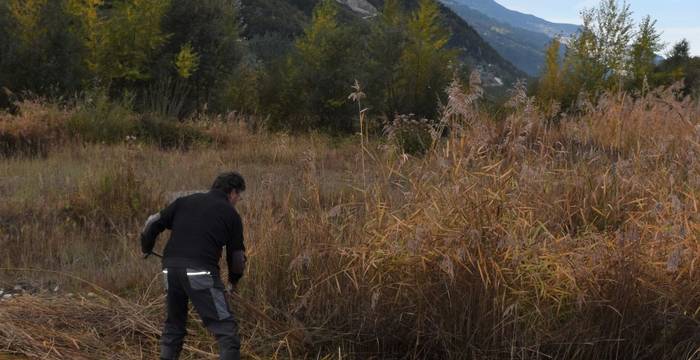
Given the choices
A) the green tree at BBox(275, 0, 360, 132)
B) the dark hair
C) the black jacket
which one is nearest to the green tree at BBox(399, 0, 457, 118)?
the green tree at BBox(275, 0, 360, 132)

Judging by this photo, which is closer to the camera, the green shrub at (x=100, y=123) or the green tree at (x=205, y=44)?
the green shrub at (x=100, y=123)

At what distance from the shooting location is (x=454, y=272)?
15.1 ft

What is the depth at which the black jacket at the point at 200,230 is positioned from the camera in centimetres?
425

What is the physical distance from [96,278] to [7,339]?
111 cm

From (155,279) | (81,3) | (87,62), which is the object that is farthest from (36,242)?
(81,3)

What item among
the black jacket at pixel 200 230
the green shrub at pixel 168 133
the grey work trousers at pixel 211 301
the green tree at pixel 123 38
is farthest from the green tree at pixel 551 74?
the grey work trousers at pixel 211 301

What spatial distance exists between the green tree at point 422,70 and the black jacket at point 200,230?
17311 mm

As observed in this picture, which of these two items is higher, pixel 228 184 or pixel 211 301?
pixel 228 184

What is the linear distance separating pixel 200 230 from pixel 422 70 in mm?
19130

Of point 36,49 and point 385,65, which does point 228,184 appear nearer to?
point 36,49

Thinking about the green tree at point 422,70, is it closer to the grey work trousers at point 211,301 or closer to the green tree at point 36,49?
the green tree at point 36,49

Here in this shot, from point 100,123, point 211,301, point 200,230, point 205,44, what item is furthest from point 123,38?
point 211,301

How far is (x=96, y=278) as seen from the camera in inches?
235

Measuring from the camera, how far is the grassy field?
4551 millimetres
